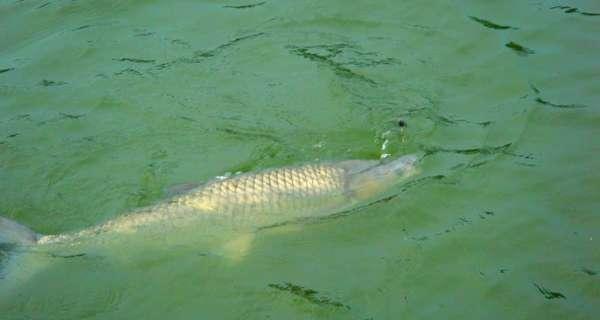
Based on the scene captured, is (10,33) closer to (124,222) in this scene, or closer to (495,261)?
(124,222)

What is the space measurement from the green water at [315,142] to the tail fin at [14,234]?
24 centimetres

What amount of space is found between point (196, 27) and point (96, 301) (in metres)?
4.75

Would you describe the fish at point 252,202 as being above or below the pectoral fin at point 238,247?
above

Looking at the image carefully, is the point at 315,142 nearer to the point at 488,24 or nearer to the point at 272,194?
the point at 272,194

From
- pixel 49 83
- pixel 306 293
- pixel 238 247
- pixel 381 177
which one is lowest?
pixel 306 293

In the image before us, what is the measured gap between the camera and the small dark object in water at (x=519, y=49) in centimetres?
788

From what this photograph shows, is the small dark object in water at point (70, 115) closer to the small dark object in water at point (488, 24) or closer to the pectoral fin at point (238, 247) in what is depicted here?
the pectoral fin at point (238, 247)

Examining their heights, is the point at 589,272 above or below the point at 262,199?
below

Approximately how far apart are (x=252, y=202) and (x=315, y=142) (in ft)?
4.71

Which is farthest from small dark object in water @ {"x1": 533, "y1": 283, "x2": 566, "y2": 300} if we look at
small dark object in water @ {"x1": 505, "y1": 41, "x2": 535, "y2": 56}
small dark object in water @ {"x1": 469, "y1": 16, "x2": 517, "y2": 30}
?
small dark object in water @ {"x1": 469, "y1": 16, "x2": 517, "y2": 30}

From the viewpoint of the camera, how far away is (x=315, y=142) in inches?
269

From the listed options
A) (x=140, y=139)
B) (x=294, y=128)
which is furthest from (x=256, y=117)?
(x=140, y=139)

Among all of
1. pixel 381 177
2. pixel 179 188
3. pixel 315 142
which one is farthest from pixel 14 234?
pixel 381 177

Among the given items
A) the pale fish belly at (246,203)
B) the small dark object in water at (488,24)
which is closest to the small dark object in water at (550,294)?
the pale fish belly at (246,203)
